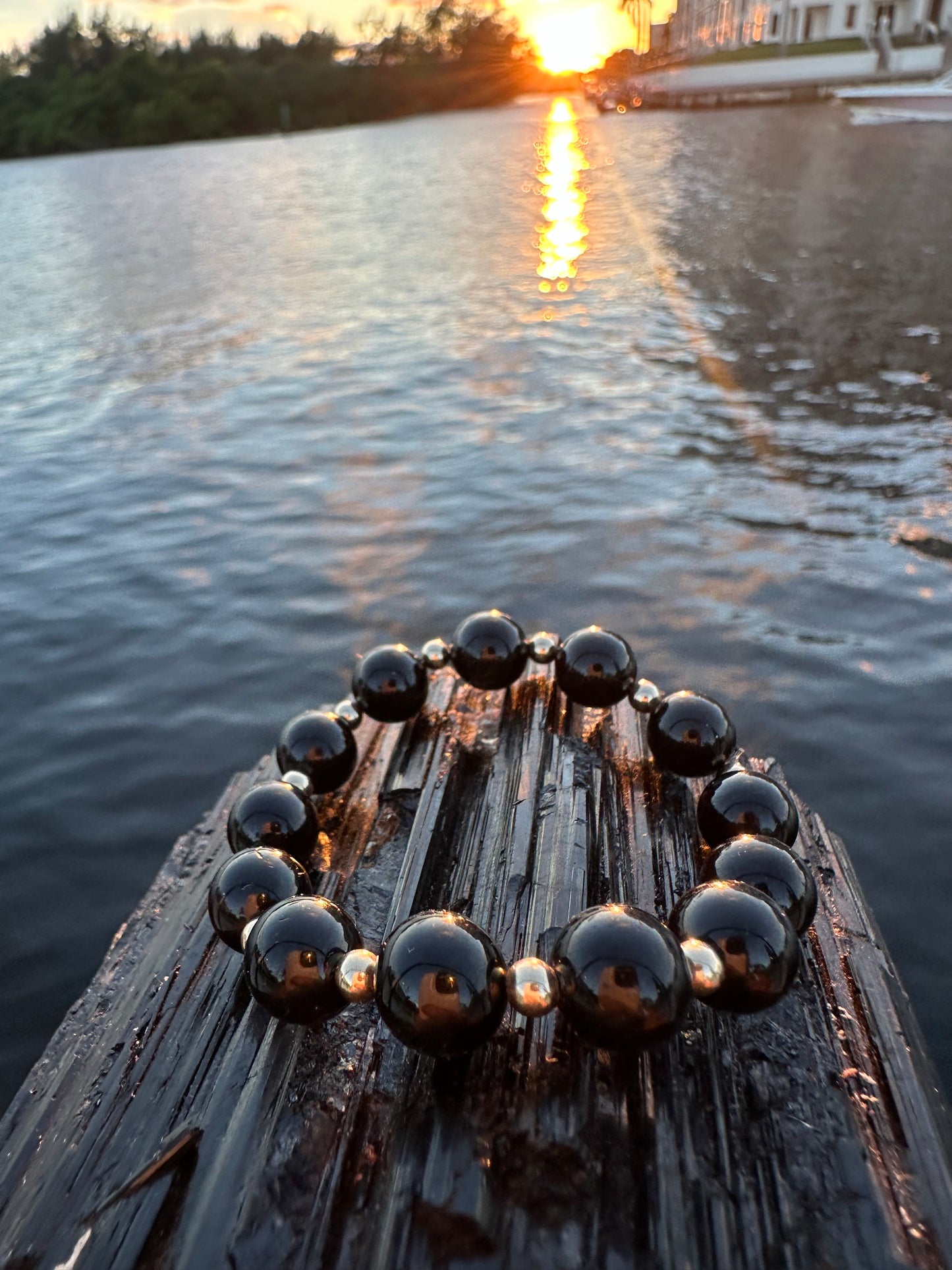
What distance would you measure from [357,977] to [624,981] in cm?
73

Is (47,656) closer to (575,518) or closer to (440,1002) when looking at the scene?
(575,518)

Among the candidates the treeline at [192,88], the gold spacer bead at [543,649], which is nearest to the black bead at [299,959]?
the gold spacer bead at [543,649]

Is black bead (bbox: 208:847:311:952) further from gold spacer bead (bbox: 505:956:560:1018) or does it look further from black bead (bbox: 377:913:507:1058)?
gold spacer bead (bbox: 505:956:560:1018)

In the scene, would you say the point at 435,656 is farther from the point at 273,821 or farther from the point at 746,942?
the point at 746,942

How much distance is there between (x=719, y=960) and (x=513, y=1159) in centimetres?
70

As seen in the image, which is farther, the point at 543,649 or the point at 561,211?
the point at 561,211

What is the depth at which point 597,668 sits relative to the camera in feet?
13.1

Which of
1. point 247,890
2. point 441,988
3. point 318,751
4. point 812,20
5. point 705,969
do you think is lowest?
point 318,751

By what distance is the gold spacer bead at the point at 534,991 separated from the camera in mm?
2293

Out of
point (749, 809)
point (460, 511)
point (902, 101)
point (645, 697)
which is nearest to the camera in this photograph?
point (749, 809)

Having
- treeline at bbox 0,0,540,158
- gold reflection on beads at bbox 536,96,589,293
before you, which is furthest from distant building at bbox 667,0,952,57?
treeline at bbox 0,0,540,158

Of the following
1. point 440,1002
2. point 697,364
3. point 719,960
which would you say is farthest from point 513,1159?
point 697,364

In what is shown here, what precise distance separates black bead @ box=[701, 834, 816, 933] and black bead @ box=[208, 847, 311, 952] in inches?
52.2

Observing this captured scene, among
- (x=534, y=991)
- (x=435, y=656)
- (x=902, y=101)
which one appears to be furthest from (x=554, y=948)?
(x=902, y=101)
